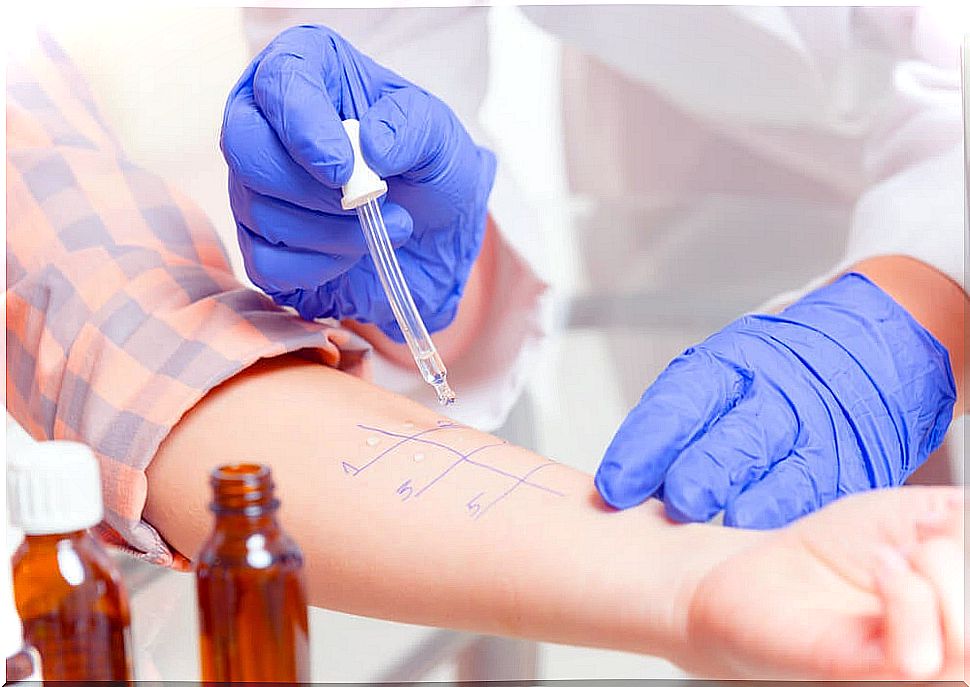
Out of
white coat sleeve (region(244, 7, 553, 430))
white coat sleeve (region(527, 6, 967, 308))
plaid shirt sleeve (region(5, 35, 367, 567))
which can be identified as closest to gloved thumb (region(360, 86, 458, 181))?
plaid shirt sleeve (region(5, 35, 367, 567))

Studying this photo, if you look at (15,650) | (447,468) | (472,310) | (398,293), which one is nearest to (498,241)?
(472,310)

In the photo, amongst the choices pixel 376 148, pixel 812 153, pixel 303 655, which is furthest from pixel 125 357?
pixel 812 153

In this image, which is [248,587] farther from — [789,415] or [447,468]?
[789,415]

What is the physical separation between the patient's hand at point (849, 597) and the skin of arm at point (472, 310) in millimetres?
582

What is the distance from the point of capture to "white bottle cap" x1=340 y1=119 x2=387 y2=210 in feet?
2.23

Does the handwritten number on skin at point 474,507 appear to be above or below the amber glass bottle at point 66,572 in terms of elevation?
below

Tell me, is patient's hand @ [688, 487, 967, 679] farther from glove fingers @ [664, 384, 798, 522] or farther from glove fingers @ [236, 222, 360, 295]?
glove fingers @ [236, 222, 360, 295]

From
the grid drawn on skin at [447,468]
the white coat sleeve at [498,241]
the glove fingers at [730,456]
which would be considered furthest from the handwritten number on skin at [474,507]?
the white coat sleeve at [498,241]

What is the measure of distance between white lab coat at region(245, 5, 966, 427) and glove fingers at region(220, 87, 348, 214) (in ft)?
1.08

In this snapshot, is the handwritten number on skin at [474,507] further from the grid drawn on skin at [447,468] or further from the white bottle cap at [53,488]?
the white bottle cap at [53,488]

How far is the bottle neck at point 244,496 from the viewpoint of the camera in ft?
1.39

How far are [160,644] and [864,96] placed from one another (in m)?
0.97

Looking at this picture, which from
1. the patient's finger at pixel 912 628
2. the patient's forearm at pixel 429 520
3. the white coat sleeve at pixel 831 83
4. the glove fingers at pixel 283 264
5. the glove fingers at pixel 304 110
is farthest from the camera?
the white coat sleeve at pixel 831 83

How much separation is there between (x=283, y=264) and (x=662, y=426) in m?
0.32
